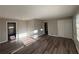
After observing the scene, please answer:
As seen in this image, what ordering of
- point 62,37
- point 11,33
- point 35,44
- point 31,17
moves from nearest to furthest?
point 31,17
point 35,44
point 62,37
point 11,33

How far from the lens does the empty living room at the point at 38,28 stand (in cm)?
225

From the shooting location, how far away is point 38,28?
11.7 feet

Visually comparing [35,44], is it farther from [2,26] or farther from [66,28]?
[2,26]

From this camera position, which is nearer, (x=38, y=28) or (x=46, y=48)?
(x=46, y=48)

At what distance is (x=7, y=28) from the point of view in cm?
409

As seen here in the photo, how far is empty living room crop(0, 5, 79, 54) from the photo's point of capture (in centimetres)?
225

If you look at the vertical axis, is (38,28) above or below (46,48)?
above

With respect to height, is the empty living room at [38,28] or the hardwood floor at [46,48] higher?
the empty living room at [38,28]

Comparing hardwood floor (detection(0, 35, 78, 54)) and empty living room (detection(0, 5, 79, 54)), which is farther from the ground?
empty living room (detection(0, 5, 79, 54))
